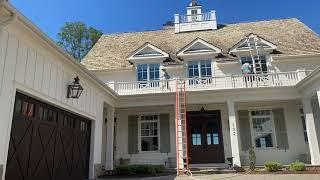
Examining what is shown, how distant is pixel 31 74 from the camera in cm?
640

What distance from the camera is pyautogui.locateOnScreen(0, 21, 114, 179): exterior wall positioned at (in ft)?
18.0

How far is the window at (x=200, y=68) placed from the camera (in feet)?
48.7

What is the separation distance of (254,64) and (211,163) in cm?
541

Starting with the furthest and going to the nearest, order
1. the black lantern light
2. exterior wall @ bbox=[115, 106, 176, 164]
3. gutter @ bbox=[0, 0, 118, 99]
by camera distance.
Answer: exterior wall @ bbox=[115, 106, 176, 164] → the black lantern light → gutter @ bbox=[0, 0, 118, 99]

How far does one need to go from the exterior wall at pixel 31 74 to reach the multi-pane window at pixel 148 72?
18.9 feet

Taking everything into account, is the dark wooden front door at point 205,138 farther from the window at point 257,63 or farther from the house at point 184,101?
the window at point 257,63

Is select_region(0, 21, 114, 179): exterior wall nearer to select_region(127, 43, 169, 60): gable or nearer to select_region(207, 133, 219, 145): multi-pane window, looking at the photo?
select_region(127, 43, 169, 60): gable

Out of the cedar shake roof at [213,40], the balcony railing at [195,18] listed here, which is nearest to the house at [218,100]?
the cedar shake roof at [213,40]

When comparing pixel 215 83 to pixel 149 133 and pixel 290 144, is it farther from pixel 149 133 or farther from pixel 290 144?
pixel 290 144

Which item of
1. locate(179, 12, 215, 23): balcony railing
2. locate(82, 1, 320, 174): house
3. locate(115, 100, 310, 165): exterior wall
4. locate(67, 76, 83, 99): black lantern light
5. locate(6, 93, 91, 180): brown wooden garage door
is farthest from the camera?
locate(179, 12, 215, 23): balcony railing

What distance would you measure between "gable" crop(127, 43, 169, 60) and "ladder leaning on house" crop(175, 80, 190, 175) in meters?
2.33

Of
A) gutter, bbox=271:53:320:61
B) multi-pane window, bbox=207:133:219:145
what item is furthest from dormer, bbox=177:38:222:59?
multi-pane window, bbox=207:133:219:145

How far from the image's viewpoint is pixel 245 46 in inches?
586

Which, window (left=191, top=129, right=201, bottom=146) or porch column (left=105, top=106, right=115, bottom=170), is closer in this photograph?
porch column (left=105, top=106, right=115, bottom=170)
